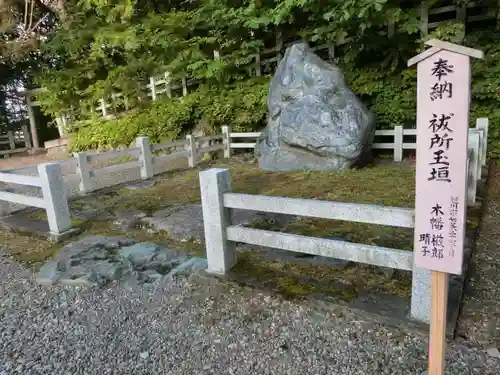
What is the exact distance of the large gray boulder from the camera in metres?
6.99

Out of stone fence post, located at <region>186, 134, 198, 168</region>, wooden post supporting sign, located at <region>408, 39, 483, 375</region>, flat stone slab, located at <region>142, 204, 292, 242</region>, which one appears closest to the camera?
wooden post supporting sign, located at <region>408, 39, 483, 375</region>

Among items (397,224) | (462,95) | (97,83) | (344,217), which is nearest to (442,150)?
(462,95)

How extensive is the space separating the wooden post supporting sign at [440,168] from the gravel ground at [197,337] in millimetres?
462

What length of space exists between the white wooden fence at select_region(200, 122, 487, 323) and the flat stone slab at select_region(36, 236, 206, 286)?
401mm

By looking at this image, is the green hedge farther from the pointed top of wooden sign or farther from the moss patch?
the pointed top of wooden sign

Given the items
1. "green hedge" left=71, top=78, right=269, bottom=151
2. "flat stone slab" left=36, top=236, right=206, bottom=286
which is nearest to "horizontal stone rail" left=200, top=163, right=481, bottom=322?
"flat stone slab" left=36, top=236, right=206, bottom=286

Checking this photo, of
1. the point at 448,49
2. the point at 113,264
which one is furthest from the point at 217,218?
the point at 448,49

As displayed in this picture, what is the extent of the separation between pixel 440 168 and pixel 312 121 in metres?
5.61

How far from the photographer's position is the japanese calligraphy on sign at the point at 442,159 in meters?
1.61

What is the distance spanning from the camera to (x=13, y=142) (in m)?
16.7

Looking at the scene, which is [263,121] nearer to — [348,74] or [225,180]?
[348,74]

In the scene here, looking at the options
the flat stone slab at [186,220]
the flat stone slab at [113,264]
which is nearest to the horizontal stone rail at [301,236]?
the flat stone slab at [113,264]

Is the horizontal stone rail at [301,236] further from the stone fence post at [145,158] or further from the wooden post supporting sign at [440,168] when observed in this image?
the stone fence post at [145,158]

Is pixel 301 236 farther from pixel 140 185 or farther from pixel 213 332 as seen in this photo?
pixel 140 185
